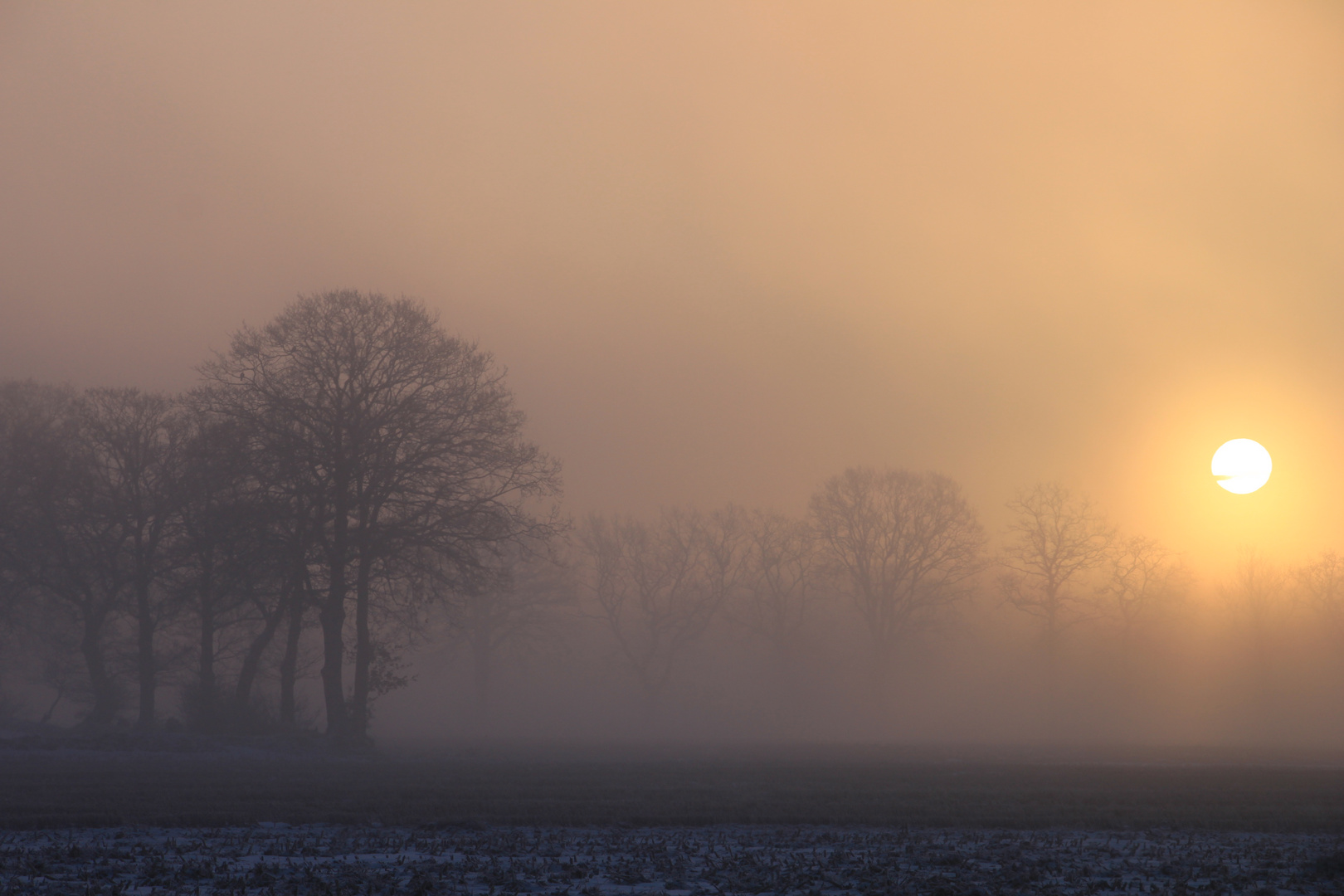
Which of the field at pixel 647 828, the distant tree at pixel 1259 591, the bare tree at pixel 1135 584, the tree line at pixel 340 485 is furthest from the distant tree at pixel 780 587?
the field at pixel 647 828

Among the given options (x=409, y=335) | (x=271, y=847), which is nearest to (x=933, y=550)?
(x=409, y=335)

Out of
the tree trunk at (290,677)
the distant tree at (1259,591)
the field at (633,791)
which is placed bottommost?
the field at (633,791)

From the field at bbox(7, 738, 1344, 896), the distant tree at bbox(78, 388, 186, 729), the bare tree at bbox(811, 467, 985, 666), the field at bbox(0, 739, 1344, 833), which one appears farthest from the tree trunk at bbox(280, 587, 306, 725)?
the bare tree at bbox(811, 467, 985, 666)

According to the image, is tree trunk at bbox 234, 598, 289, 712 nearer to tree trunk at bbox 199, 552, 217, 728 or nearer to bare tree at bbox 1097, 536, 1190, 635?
tree trunk at bbox 199, 552, 217, 728

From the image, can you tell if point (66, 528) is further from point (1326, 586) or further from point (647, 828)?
point (1326, 586)

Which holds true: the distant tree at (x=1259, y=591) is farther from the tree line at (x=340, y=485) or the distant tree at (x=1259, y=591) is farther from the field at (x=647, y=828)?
the tree line at (x=340, y=485)

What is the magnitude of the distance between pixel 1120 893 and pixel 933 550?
169 ft

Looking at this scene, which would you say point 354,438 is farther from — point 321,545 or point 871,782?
point 871,782

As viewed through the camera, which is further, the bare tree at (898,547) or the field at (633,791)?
the bare tree at (898,547)

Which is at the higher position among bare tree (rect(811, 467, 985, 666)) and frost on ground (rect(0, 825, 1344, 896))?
bare tree (rect(811, 467, 985, 666))

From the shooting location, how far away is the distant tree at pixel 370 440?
2647 cm

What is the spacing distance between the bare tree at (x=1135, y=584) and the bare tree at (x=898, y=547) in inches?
367

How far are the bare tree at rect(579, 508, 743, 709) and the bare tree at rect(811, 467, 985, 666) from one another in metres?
11.1

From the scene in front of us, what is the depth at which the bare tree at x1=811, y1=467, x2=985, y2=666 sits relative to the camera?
57469mm
